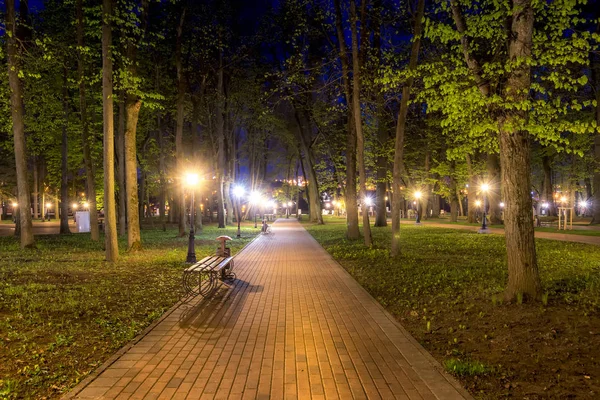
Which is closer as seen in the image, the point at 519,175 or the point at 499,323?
the point at 499,323

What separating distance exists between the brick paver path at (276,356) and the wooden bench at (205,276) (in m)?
0.53

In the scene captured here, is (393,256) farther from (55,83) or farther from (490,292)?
(55,83)

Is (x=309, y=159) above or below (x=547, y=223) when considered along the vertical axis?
above

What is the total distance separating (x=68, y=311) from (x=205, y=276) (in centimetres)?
452

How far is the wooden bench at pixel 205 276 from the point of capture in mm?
8588

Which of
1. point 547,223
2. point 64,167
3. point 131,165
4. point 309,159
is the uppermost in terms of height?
point 309,159

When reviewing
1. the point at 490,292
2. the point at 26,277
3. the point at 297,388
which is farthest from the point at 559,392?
the point at 26,277

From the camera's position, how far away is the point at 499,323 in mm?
6078

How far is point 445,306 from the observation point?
7.37 meters

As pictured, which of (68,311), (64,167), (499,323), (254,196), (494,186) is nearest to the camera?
(499,323)

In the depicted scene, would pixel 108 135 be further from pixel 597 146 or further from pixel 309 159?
pixel 597 146

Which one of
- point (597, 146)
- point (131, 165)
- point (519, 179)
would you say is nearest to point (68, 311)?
point (519, 179)

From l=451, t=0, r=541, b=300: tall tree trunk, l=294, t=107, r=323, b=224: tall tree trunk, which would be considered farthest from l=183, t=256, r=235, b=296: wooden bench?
l=294, t=107, r=323, b=224: tall tree trunk

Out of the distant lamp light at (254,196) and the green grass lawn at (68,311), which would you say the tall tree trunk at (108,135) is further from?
the distant lamp light at (254,196)
